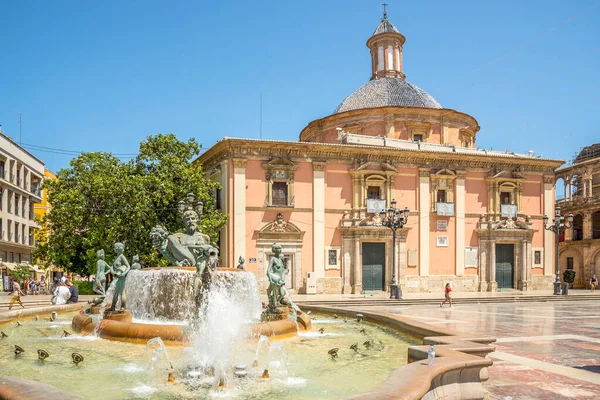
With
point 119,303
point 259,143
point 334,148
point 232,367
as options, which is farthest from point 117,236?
point 232,367

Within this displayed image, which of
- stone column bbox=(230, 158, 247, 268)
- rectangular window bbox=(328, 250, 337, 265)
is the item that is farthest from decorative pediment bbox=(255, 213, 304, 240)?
rectangular window bbox=(328, 250, 337, 265)

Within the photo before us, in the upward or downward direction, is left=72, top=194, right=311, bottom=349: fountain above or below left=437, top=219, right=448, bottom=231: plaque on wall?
below

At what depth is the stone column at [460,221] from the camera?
30.4 m

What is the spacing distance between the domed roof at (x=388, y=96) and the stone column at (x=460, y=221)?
618 centimetres

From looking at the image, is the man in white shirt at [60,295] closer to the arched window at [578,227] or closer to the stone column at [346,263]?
the stone column at [346,263]

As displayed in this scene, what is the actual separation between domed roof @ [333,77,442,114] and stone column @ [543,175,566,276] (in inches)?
350

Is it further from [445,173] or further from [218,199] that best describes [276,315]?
[445,173]

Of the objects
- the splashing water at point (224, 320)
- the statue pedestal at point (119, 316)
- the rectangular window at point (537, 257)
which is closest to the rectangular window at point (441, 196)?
the rectangular window at point (537, 257)

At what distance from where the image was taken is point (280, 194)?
27922 mm

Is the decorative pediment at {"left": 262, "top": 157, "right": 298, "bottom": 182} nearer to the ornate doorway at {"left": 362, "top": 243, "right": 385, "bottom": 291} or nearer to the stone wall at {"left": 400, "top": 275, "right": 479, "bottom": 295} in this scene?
the ornate doorway at {"left": 362, "top": 243, "right": 385, "bottom": 291}

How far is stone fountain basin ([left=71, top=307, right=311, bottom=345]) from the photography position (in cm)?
821

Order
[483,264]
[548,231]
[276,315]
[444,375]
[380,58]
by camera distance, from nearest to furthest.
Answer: [444,375] → [276,315] → [483,264] → [548,231] → [380,58]

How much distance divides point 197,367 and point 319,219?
22.0 meters

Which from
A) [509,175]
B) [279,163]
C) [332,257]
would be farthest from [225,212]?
[509,175]
